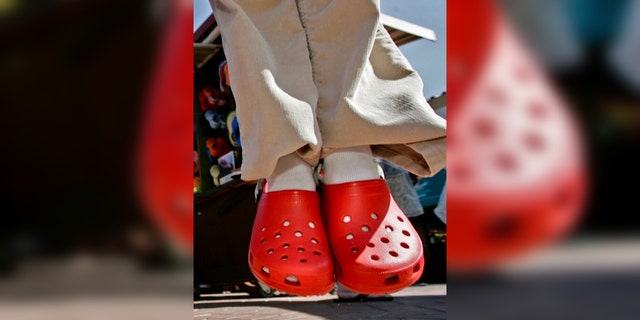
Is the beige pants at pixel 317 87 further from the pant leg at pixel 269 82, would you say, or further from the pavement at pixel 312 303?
the pavement at pixel 312 303

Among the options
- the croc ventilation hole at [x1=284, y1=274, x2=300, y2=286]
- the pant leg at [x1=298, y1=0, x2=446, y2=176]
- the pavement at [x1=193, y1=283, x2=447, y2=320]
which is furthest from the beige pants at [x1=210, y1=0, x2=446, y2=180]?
the pavement at [x1=193, y1=283, x2=447, y2=320]

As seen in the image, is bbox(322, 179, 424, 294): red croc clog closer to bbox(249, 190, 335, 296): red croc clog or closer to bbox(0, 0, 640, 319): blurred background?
bbox(249, 190, 335, 296): red croc clog

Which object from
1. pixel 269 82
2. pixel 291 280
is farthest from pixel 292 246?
pixel 269 82

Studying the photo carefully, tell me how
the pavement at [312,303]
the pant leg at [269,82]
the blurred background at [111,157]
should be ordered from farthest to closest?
the pavement at [312,303]
the pant leg at [269,82]
the blurred background at [111,157]

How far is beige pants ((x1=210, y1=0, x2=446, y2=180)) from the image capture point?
1.69ft

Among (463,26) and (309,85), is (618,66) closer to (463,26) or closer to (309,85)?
(463,26)

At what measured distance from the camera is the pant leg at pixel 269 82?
1.65 feet

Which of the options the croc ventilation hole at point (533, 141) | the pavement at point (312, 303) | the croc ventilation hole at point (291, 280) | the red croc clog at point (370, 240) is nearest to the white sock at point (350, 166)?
the red croc clog at point (370, 240)

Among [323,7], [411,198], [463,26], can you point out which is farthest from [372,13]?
[411,198]

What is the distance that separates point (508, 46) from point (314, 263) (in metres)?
0.30

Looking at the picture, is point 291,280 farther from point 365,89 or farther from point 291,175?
point 365,89

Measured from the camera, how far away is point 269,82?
52 centimetres

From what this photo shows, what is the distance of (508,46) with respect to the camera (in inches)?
13.0

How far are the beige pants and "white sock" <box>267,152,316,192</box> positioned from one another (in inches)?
0.8
